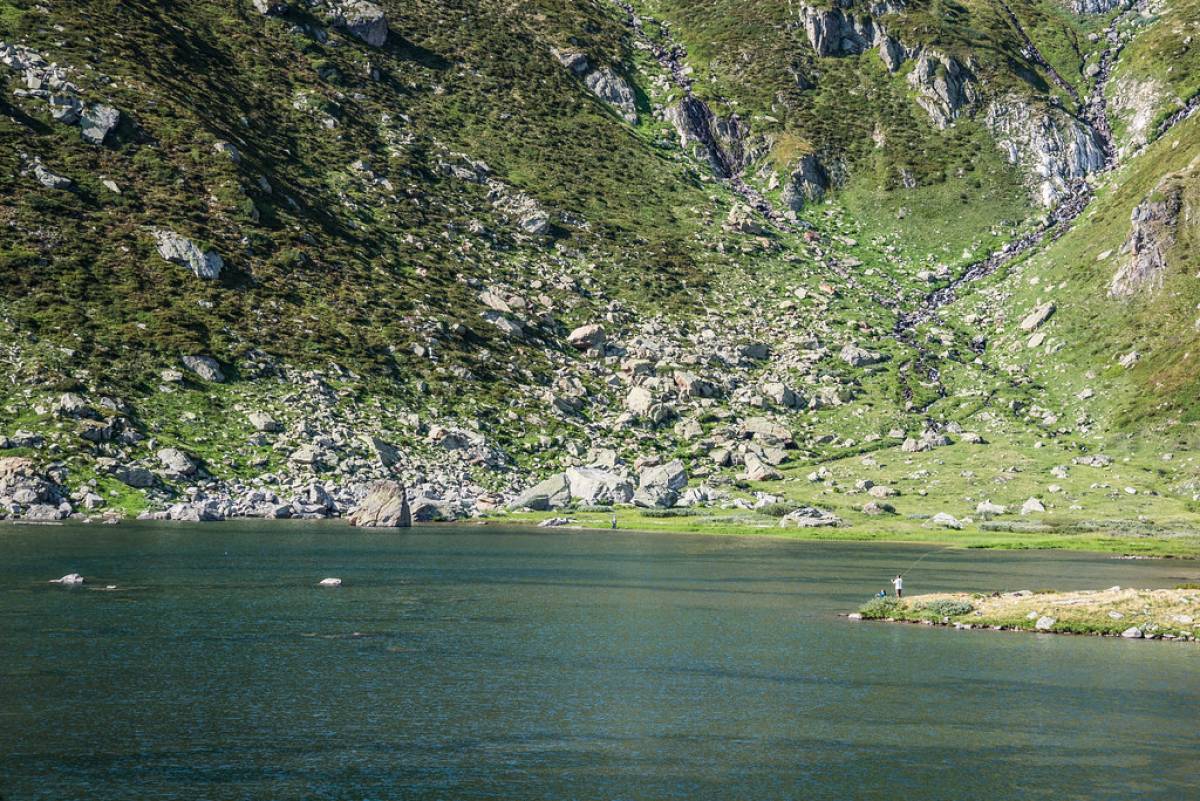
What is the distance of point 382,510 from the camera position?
137 meters

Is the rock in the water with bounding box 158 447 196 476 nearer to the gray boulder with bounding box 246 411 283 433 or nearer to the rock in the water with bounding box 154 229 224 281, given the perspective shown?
the gray boulder with bounding box 246 411 283 433

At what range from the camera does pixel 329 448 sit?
489 ft

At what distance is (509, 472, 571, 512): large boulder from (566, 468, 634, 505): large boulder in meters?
3.48

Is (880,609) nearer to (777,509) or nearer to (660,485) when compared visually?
(777,509)

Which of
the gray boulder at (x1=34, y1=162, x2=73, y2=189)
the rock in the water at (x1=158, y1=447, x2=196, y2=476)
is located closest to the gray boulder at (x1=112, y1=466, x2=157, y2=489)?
the rock in the water at (x1=158, y1=447, x2=196, y2=476)

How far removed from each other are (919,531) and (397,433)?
80.3 meters

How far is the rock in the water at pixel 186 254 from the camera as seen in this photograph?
173750 millimetres

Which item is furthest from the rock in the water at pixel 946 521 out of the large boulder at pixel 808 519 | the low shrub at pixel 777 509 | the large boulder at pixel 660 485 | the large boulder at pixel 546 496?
the large boulder at pixel 546 496

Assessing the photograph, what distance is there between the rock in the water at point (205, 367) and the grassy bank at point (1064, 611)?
4413 inches

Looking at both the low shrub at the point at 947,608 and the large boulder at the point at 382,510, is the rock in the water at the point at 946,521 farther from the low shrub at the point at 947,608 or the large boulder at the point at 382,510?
the large boulder at the point at 382,510

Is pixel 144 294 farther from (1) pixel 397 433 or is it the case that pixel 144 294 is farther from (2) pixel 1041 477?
(2) pixel 1041 477

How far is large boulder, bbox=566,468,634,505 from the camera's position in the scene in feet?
541

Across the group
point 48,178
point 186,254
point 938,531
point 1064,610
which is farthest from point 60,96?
point 1064,610

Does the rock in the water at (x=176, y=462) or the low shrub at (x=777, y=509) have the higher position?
the rock in the water at (x=176, y=462)
